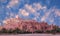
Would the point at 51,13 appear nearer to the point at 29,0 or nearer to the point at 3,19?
the point at 29,0

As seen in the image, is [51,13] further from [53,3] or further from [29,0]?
[29,0]

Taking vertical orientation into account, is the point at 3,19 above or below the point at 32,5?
below

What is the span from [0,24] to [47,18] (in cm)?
48

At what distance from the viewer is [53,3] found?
2037 millimetres

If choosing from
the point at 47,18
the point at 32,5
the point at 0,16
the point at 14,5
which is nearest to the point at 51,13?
the point at 47,18

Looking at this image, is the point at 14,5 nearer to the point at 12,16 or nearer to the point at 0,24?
the point at 12,16

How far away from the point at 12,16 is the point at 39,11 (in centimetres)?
28

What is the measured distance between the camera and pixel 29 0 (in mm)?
2045

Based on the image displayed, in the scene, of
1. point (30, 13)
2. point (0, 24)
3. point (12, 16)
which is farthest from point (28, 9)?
point (0, 24)

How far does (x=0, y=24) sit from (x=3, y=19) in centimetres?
6

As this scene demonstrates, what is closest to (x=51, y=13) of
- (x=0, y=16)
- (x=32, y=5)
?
(x=32, y=5)

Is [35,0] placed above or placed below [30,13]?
above

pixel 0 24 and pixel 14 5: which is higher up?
pixel 14 5

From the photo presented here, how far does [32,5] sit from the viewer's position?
2.04m
